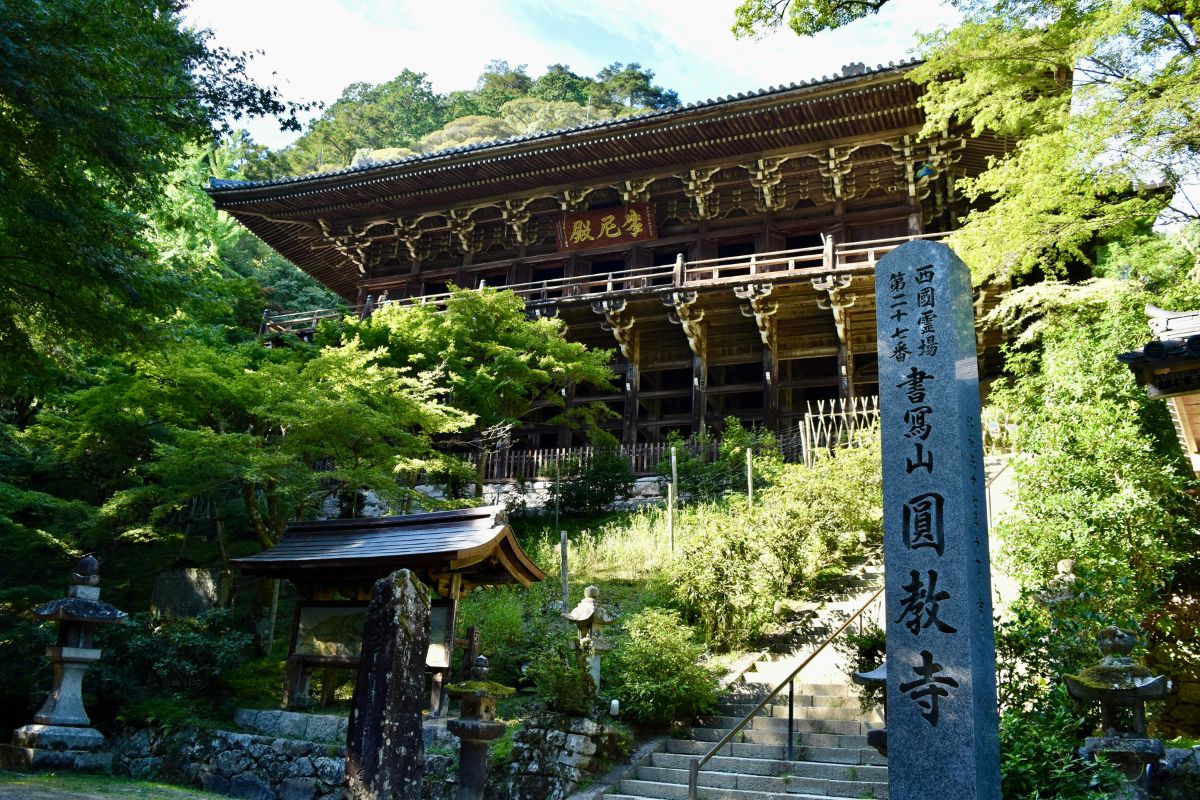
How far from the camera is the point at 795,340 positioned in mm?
19969

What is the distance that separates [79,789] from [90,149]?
534cm

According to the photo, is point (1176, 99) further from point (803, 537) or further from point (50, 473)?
point (50, 473)

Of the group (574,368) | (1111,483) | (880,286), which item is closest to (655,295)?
(574,368)

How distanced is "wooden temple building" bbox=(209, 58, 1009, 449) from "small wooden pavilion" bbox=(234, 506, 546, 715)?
364 inches

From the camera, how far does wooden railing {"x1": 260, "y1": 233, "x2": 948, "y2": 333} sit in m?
17.6

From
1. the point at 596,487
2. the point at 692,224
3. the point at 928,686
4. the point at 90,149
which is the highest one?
the point at 692,224

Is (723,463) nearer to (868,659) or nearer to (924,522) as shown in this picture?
(868,659)

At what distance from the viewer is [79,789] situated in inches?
289

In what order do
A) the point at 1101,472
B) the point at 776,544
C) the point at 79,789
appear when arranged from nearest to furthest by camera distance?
the point at 79,789
the point at 1101,472
the point at 776,544

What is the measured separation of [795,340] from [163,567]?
13782 mm

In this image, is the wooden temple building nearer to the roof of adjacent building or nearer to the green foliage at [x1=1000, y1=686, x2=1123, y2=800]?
the roof of adjacent building

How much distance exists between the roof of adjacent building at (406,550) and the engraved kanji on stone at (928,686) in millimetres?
5118

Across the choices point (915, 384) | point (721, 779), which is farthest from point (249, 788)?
point (915, 384)

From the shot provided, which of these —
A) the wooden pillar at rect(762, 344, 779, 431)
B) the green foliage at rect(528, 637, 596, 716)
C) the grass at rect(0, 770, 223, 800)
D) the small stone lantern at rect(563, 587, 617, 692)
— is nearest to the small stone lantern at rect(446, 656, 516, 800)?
the green foliage at rect(528, 637, 596, 716)
